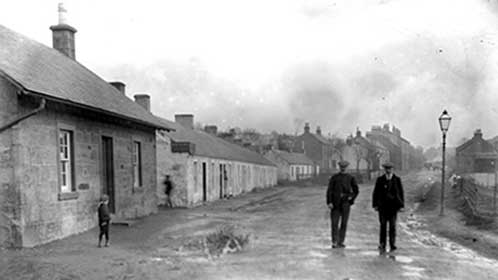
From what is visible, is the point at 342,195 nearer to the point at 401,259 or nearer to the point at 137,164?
the point at 401,259

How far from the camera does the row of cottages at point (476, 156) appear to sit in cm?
4572

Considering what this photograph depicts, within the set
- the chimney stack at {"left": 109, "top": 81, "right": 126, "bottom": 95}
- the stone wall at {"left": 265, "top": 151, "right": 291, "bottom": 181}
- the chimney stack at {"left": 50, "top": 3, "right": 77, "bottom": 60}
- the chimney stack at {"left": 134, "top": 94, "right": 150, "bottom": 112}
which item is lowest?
the stone wall at {"left": 265, "top": 151, "right": 291, "bottom": 181}

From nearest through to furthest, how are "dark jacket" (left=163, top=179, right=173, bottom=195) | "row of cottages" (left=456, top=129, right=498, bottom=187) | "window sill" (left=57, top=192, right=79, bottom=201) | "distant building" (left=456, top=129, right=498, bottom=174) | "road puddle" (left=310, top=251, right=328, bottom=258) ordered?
1. "road puddle" (left=310, top=251, right=328, bottom=258)
2. "window sill" (left=57, top=192, right=79, bottom=201)
3. "dark jacket" (left=163, top=179, right=173, bottom=195)
4. "row of cottages" (left=456, top=129, right=498, bottom=187)
5. "distant building" (left=456, top=129, right=498, bottom=174)

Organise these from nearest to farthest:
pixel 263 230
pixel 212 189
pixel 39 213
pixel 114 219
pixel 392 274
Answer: pixel 392 274 < pixel 39 213 < pixel 263 230 < pixel 114 219 < pixel 212 189

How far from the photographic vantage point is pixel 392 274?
7.12 m

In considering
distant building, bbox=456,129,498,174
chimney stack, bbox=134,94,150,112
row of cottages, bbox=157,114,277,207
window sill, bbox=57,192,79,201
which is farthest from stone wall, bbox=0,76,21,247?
distant building, bbox=456,129,498,174

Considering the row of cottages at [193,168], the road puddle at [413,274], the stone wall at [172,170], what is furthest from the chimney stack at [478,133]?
the road puddle at [413,274]

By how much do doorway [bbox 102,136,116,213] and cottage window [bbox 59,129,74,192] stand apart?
93.7 inches

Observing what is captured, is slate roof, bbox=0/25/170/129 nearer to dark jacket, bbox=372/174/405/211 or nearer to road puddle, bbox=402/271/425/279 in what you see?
dark jacket, bbox=372/174/405/211

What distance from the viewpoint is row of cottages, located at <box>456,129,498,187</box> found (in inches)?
1800

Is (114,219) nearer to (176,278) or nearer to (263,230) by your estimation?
(263,230)

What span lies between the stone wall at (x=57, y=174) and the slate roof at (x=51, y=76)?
1.86 ft

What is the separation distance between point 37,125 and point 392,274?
29.0 ft

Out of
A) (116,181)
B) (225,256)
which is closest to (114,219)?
(116,181)
